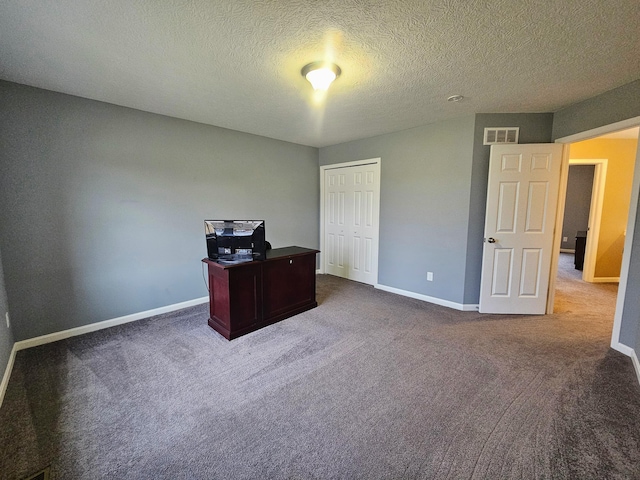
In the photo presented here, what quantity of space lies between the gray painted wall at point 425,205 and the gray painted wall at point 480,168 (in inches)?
2.7

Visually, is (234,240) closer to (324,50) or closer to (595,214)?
(324,50)

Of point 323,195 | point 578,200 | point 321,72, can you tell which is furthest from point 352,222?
point 578,200

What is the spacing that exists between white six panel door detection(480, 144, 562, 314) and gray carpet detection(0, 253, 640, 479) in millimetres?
471

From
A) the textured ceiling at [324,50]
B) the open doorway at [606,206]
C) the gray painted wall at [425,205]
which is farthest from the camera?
the open doorway at [606,206]

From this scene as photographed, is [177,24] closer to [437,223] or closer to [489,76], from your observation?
[489,76]

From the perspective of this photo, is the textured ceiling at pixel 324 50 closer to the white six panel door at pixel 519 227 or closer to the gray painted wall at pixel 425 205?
the white six panel door at pixel 519 227

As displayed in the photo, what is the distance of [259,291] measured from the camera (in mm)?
2867

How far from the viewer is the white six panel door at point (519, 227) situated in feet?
9.89

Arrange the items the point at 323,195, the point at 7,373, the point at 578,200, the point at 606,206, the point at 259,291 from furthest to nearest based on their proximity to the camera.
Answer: the point at 578,200, the point at 323,195, the point at 606,206, the point at 259,291, the point at 7,373

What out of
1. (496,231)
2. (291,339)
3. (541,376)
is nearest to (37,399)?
(291,339)

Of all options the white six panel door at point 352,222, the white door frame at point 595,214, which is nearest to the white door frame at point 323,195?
the white six panel door at point 352,222

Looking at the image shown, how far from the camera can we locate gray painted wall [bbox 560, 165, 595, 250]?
7.05 m

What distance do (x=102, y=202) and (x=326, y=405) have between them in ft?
9.64

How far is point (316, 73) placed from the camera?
2047mm
